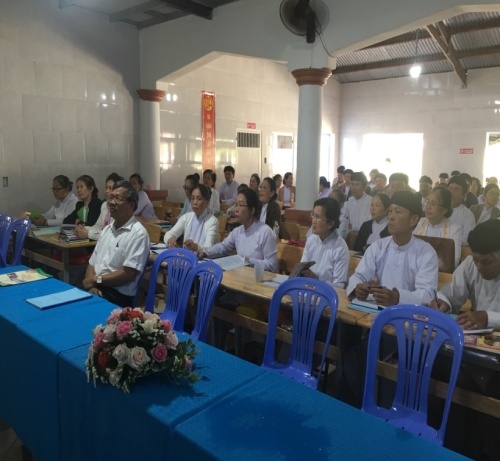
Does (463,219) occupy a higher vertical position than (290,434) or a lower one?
higher

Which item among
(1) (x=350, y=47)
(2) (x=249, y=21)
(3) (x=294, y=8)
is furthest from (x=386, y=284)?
A: (2) (x=249, y=21)

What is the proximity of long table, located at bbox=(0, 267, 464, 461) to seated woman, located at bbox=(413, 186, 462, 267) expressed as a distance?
279 cm

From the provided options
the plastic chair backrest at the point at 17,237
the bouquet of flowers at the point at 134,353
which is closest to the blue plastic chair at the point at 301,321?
the bouquet of flowers at the point at 134,353

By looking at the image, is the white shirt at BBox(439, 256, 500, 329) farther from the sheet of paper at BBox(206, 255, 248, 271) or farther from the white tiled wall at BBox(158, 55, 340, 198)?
the white tiled wall at BBox(158, 55, 340, 198)

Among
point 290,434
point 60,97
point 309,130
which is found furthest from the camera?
point 60,97

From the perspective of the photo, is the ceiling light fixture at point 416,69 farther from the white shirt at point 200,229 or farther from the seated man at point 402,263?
the seated man at point 402,263

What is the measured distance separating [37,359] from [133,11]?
6.03m

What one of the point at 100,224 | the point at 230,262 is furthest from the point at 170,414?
the point at 100,224

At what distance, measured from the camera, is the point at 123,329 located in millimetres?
1631

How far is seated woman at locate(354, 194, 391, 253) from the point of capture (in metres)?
4.36

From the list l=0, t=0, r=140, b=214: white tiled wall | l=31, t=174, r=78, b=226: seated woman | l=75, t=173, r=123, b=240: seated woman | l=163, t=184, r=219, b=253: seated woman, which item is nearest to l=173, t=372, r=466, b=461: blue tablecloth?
l=163, t=184, r=219, b=253: seated woman

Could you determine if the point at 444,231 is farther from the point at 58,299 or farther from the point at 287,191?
the point at 287,191

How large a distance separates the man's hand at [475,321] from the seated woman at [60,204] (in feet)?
15.1

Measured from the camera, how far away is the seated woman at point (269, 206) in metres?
5.28
